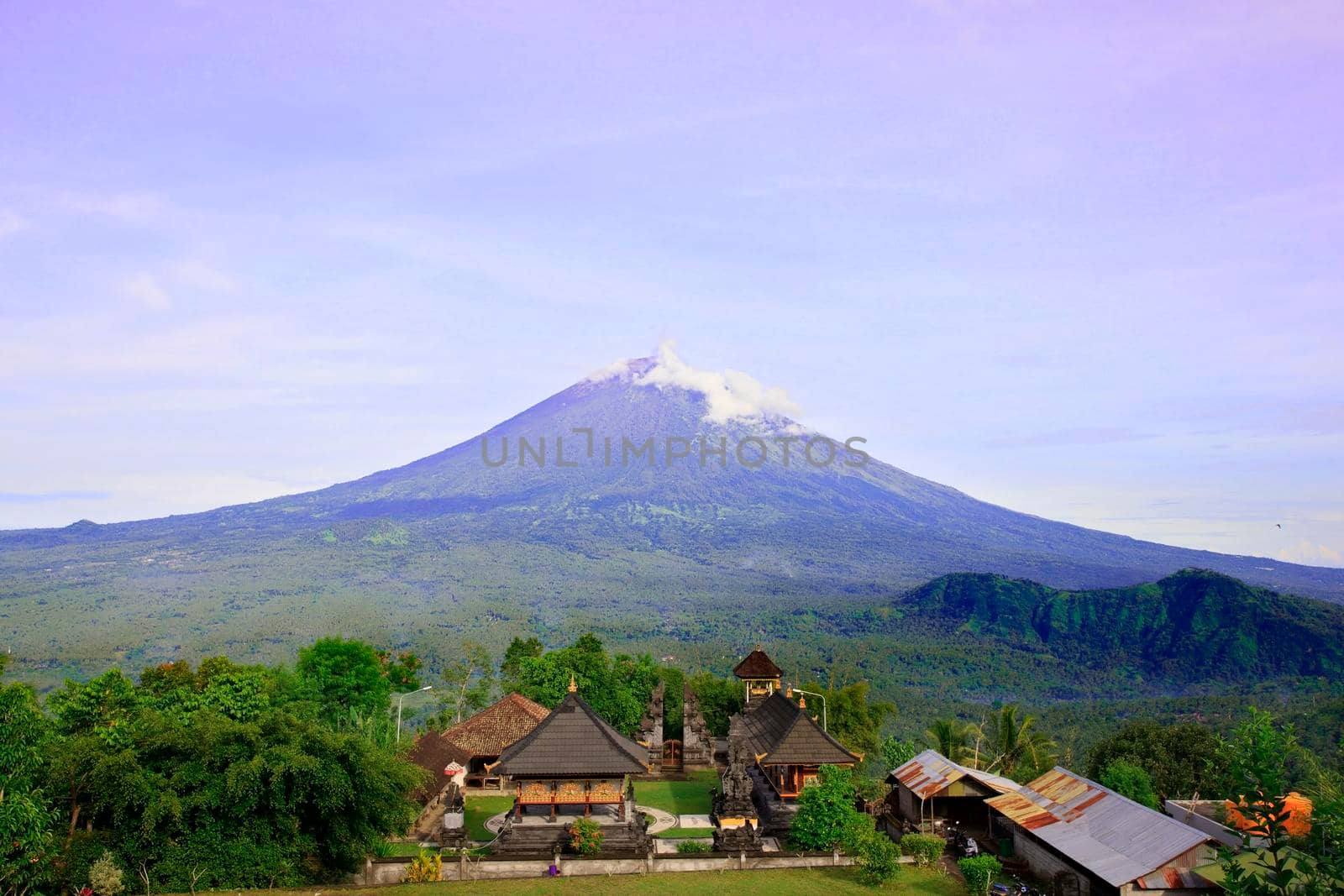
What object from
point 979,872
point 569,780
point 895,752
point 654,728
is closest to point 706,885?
point 569,780

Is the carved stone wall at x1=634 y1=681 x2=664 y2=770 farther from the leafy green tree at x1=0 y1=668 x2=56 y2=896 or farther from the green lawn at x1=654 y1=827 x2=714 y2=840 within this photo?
the leafy green tree at x1=0 y1=668 x2=56 y2=896

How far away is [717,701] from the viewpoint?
41562 millimetres

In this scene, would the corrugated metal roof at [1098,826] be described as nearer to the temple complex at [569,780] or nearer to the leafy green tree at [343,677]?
Result: the temple complex at [569,780]

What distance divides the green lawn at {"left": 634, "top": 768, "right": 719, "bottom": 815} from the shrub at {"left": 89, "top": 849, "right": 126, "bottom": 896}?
46.1 ft

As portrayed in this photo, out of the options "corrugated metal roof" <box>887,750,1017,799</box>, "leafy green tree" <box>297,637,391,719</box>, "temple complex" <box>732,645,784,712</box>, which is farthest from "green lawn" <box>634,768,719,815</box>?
"leafy green tree" <box>297,637,391,719</box>

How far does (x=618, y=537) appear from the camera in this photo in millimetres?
135500

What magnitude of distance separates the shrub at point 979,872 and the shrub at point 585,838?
800 centimetres

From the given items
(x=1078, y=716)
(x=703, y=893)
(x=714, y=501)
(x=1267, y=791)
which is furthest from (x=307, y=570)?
(x=1267, y=791)

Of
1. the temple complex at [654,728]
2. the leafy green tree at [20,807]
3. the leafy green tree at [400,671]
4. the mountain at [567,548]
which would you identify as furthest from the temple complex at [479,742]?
the mountain at [567,548]

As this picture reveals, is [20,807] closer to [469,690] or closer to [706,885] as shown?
[706,885]

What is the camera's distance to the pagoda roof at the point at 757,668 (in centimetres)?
3775

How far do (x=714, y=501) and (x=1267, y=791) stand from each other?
140627mm

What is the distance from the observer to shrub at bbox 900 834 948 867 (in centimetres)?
2128

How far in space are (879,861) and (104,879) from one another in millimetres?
15439
